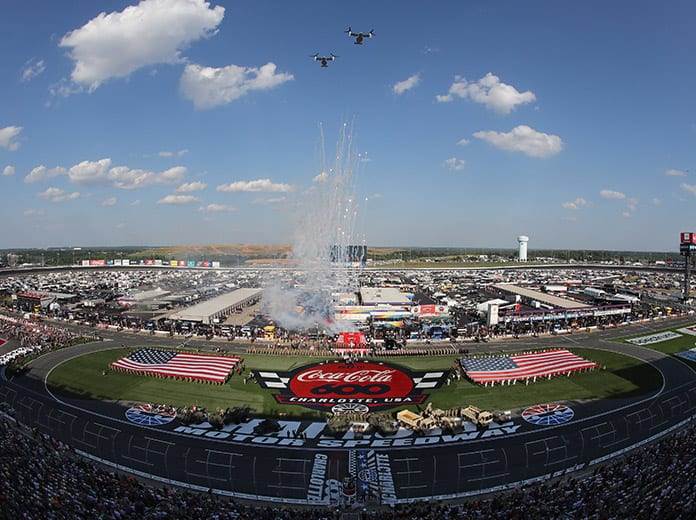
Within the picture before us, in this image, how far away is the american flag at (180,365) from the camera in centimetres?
3647

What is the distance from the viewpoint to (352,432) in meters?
26.8

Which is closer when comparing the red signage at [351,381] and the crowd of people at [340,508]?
the crowd of people at [340,508]

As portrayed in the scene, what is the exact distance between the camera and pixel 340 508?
18.4 meters

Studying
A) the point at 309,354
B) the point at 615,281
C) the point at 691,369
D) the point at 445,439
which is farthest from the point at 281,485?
the point at 615,281

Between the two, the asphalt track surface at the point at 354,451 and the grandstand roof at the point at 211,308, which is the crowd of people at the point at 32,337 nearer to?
the grandstand roof at the point at 211,308

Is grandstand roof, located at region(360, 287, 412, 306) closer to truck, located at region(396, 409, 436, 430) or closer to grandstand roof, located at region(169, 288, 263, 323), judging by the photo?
grandstand roof, located at region(169, 288, 263, 323)

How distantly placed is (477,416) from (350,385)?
12012mm

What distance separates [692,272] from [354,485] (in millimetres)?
161027

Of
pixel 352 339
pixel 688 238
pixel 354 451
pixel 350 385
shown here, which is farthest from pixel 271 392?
pixel 688 238

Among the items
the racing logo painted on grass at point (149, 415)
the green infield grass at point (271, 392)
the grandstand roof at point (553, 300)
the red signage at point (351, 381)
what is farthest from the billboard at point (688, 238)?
the racing logo painted on grass at point (149, 415)

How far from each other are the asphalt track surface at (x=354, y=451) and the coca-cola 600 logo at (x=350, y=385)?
15.4 ft

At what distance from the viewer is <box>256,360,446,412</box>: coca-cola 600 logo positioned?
3198cm

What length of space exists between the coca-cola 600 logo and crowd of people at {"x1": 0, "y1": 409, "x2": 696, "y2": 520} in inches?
490

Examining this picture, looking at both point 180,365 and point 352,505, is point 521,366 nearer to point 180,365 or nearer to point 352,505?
point 352,505
